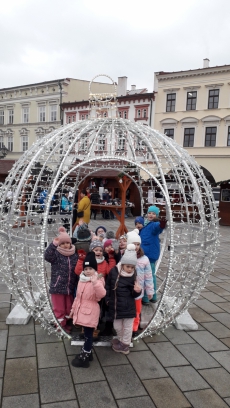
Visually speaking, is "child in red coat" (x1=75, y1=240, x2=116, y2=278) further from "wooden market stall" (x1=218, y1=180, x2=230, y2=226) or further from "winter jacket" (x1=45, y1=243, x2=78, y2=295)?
"wooden market stall" (x1=218, y1=180, x2=230, y2=226)

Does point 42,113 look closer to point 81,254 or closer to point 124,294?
point 81,254

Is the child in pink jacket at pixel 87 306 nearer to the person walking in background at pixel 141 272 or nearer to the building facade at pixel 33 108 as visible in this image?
the person walking in background at pixel 141 272

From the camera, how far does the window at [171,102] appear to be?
2392 cm

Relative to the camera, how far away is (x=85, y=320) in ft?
11.6

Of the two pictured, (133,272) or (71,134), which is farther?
(71,134)

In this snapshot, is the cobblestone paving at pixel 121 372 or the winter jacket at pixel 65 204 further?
the winter jacket at pixel 65 204

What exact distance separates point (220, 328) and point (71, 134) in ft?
11.2

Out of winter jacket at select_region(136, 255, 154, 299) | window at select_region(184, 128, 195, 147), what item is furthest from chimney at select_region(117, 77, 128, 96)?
winter jacket at select_region(136, 255, 154, 299)

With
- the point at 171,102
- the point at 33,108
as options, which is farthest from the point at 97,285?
the point at 33,108

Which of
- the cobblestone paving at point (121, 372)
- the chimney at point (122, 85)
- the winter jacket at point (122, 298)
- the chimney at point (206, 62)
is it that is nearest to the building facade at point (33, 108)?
the chimney at point (122, 85)

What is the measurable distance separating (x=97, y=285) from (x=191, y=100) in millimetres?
22415

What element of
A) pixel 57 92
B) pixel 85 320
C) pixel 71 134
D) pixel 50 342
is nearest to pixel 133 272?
pixel 85 320

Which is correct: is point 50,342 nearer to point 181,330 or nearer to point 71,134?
point 181,330

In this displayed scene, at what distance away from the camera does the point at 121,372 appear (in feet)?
11.3
